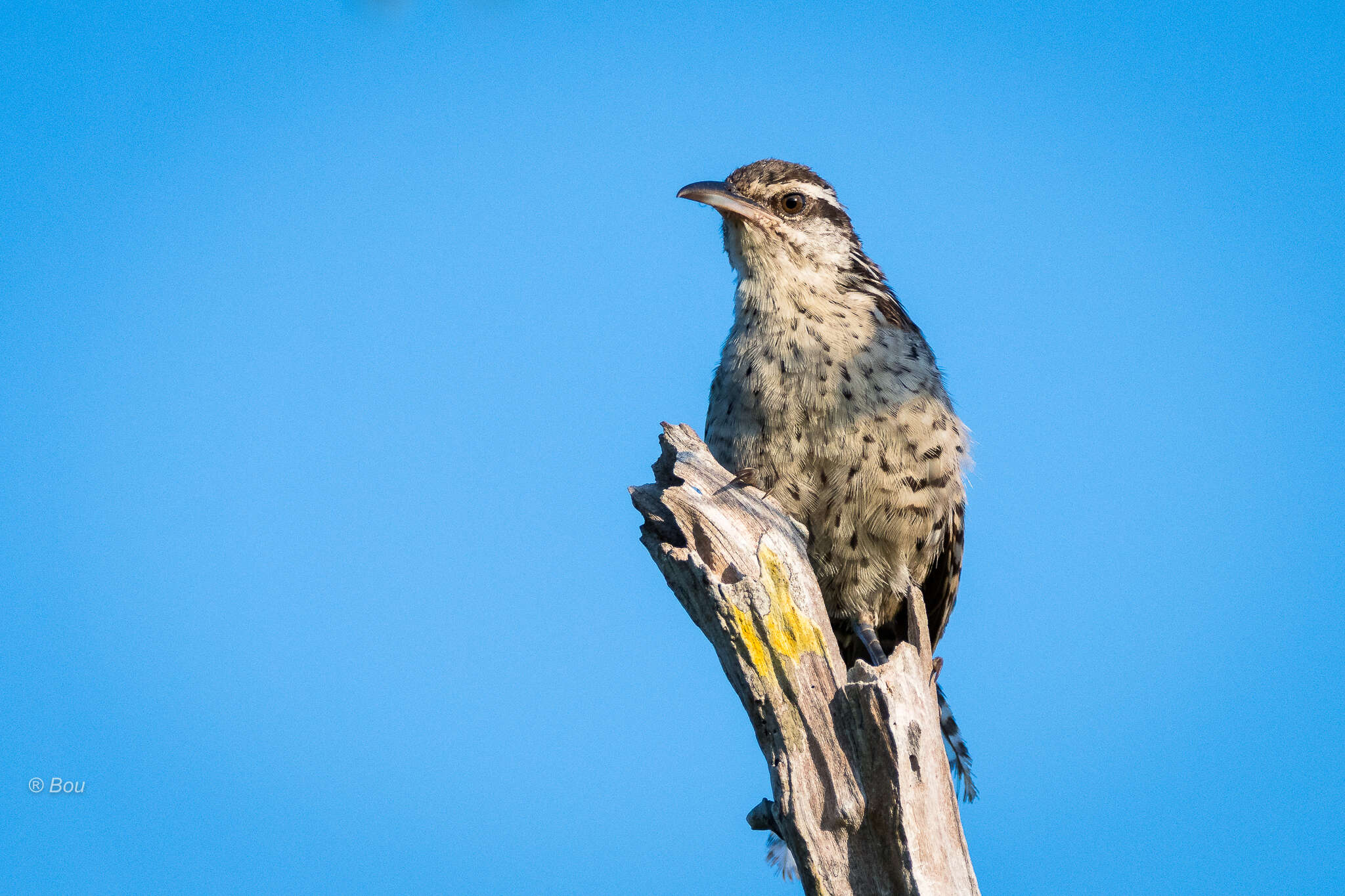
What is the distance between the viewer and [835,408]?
237 inches

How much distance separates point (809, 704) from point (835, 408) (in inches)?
70.8

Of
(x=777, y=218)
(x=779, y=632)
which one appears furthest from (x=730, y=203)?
(x=779, y=632)

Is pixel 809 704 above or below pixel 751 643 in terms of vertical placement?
below

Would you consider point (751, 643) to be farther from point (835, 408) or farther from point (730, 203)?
point (730, 203)

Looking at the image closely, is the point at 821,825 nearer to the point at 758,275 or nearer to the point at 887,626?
the point at 887,626

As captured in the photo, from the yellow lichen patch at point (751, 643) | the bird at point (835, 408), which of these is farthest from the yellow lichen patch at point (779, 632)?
the bird at point (835, 408)

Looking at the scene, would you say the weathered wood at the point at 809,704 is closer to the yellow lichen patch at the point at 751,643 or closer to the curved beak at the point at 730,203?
the yellow lichen patch at the point at 751,643

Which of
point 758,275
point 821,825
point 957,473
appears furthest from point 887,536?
point 821,825

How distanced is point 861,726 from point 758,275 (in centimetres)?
281

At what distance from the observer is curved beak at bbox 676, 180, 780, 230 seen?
6.45 m

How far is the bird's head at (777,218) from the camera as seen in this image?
6.45 metres

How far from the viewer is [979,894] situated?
4.68 metres

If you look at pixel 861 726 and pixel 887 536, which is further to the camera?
pixel 887 536

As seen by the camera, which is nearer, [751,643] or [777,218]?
[751,643]
